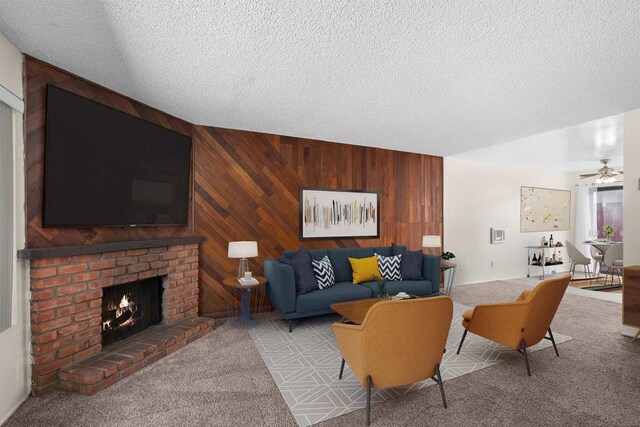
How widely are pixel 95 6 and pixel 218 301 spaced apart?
11.2 feet

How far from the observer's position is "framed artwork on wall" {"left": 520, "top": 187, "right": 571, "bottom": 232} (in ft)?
24.6

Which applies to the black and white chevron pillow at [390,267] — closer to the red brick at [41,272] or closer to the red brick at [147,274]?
the red brick at [147,274]

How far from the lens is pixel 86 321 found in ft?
8.91

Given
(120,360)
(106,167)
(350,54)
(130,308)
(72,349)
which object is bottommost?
(120,360)

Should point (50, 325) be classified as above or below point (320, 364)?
above

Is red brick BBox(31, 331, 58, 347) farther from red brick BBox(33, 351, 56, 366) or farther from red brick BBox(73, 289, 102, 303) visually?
red brick BBox(73, 289, 102, 303)

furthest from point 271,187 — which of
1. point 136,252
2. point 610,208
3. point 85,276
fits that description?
point 610,208

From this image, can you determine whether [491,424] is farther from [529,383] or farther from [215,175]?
[215,175]

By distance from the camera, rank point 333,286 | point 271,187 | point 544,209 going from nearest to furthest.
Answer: point 333,286 → point 271,187 → point 544,209

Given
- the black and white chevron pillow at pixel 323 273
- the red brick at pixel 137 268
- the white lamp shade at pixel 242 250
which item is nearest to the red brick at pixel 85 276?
the red brick at pixel 137 268

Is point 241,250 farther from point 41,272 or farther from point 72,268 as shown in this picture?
point 41,272

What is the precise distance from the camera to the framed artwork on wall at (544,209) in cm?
749

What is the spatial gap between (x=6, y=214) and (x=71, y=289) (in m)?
0.77

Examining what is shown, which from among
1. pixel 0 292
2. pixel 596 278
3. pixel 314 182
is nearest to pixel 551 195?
pixel 596 278
